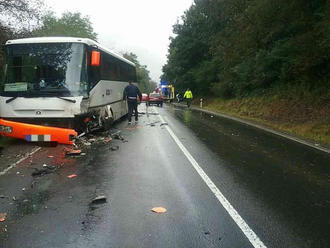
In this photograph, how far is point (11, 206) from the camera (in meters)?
5.86

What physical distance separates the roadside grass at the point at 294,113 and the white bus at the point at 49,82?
8390 mm

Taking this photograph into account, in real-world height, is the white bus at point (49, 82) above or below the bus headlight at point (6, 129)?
above

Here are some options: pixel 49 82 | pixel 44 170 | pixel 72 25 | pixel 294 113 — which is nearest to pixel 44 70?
pixel 49 82

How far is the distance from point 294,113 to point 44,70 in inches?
553

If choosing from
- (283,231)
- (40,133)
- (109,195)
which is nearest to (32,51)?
(40,133)

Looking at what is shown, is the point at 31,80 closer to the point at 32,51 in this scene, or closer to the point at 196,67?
the point at 32,51

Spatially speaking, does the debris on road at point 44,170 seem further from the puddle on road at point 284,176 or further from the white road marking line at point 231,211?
the puddle on road at point 284,176

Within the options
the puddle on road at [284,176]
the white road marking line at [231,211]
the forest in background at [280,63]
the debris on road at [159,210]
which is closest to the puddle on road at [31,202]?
the debris on road at [159,210]

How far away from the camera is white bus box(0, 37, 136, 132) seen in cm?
1180

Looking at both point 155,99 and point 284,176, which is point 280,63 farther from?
point 284,176

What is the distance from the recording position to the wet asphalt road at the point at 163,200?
4.74m

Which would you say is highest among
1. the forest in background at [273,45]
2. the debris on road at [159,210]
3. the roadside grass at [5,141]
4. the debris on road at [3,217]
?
the forest in background at [273,45]

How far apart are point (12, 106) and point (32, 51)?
1862 mm

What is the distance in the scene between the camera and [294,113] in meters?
21.2
